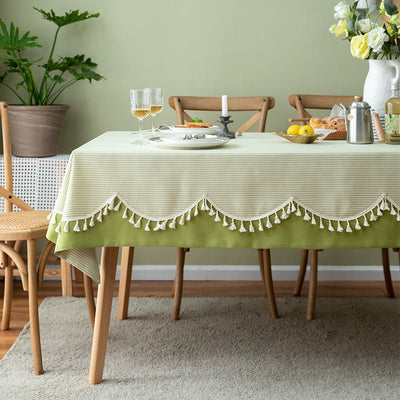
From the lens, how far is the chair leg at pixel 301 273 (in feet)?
9.84

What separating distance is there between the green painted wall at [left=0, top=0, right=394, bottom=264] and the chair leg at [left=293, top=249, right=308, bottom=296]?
69cm

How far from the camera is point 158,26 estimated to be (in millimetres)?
3248

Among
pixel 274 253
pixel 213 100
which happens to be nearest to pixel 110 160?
pixel 213 100

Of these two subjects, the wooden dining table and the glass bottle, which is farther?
the glass bottle

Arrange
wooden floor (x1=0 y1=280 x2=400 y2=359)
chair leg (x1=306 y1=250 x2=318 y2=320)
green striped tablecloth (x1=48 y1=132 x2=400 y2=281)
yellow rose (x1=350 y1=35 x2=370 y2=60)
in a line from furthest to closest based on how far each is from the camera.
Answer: wooden floor (x1=0 y1=280 x2=400 y2=359), chair leg (x1=306 y1=250 x2=318 y2=320), yellow rose (x1=350 y1=35 x2=370 y2=60), green striped tablecloth (x1=48 y1=132 x2=400 y2=281)

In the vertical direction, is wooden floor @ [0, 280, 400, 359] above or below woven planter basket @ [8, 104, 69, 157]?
below

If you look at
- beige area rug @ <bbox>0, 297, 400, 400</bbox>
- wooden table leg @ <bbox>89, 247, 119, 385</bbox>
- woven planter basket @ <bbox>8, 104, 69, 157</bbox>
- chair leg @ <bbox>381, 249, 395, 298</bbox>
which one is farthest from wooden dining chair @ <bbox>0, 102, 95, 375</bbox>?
chair leg @ <bbox>381, 249, 395, 298</bbox>

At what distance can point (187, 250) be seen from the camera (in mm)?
2768

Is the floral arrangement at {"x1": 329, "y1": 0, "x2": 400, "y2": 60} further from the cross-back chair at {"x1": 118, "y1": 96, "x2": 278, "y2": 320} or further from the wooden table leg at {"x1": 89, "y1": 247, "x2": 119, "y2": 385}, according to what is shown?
the wooden table leg at {"x1": 89, "y1": 247, "x2": 119, "y2": 385}

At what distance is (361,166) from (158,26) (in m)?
1.72

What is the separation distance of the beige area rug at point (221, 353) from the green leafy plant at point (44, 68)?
1001 mm

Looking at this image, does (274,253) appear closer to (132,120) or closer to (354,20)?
(132,120)

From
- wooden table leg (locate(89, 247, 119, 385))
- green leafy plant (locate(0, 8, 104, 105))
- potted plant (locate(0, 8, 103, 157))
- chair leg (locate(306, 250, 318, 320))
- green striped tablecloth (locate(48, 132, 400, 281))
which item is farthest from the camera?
potted plant (locate(0, 8, 103, 157))

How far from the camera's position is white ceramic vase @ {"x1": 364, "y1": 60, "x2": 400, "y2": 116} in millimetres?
2203
